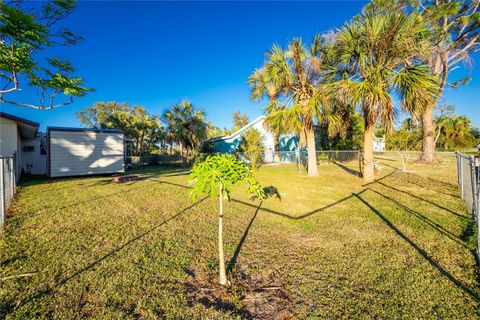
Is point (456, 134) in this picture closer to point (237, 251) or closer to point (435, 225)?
point (435, 225)

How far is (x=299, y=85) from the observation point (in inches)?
446

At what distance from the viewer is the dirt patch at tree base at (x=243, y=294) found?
233 centimetres

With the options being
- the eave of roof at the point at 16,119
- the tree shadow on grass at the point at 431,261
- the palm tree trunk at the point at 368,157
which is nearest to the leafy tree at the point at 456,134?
the palm tree trunk at the point at 368,157

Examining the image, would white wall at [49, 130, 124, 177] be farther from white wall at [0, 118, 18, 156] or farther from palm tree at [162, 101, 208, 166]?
palm tree at [162, 101, 208, 166]

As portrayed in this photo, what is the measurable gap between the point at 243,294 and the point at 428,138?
18568 mm

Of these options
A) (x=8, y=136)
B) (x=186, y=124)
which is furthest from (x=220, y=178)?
(x=186, y=124)

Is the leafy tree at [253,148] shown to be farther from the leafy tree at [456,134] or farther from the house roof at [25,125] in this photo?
the leafy tree at [456,134]

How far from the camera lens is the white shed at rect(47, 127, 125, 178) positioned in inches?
484

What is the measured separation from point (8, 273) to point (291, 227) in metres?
4.73

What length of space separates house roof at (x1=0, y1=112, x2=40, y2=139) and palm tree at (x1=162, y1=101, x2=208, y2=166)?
982 cm

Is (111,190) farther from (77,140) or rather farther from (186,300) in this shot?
(186,300)

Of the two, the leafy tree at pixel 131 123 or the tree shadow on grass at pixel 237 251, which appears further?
the leafy tree at pixel 131 123

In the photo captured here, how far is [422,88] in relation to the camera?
7.95 meters

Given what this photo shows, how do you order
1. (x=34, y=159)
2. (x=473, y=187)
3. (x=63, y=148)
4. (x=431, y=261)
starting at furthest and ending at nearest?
(x=34, y=159)
(x=63, y=148)
(x=473, y=187)
(x=431, y=261)
